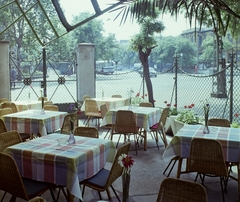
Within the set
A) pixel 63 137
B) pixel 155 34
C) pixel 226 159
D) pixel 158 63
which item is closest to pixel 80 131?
pixel 63 137

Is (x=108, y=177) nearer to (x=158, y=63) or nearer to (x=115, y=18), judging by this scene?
(x=115, y=18)

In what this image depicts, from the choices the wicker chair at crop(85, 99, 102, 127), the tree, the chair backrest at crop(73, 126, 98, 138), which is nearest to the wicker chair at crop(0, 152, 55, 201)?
the chair backrest at crop(73, 126, 98, 138)

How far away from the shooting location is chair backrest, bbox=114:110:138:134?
5.83m

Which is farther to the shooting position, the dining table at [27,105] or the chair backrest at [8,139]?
the dining table at [27,105]

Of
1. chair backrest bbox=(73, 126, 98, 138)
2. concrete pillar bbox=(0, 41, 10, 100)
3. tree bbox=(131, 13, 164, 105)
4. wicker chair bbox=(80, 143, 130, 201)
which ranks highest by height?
tree bbox=(131, 13, 164, 105)

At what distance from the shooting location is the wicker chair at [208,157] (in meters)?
3.62

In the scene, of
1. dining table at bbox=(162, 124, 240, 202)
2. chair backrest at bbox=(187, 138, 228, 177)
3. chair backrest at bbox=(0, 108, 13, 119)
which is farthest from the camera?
chair backrest at bbox=(0, 108, 13, 119)

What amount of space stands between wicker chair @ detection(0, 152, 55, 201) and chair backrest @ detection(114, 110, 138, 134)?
2856 millimetres

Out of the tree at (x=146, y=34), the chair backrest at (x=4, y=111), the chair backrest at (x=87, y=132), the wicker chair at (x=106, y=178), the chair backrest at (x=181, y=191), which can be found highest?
the tree at (x=146, y=34)

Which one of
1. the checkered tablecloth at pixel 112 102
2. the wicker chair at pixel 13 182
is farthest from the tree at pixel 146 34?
the wicker chair at pixel 13 182

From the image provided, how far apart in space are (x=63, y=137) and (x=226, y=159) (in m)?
2.07

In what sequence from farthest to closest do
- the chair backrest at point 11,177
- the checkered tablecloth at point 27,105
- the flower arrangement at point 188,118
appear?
the checkered tablecloth at point 27,105
the flower arrangement at point 188,118
the chair backrest at point 11,177

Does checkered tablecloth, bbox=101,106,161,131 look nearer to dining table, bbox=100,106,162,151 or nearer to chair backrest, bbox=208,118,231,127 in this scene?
dining table, bbox=100,106,162,151

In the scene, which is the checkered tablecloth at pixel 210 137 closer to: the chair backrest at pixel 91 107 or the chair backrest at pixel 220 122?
the chair backrest at pixel 220 122
